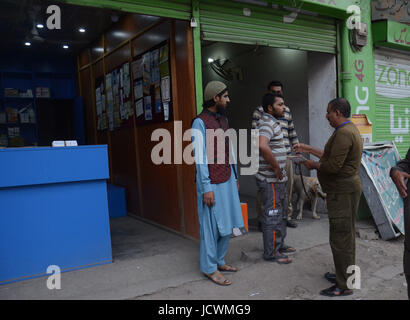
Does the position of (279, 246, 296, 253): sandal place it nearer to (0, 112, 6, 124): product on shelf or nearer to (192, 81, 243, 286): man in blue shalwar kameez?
(192, 81, 243, 286): man in blue shalwar kameez

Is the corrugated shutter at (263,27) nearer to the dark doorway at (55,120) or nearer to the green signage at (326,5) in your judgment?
the green signage at (326,5)

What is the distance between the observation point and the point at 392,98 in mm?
6500

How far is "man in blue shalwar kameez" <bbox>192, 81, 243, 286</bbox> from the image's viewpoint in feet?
10.6

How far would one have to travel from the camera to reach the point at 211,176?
130 inches

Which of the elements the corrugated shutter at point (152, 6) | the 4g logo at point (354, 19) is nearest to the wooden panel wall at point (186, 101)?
the corrugated shutter at point (152, 6)

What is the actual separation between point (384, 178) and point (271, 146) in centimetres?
226

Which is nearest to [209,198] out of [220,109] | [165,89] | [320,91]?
[220,109]

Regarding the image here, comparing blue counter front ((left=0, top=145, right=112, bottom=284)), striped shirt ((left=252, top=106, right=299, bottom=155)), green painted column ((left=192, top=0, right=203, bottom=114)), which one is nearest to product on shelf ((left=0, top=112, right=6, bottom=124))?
blue counter front ((left=0, top=145, right=112, bottom=284))

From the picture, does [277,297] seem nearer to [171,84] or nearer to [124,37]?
[171,84]

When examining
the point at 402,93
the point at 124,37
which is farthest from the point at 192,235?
the point at 402,93

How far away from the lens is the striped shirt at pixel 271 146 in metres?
3.73

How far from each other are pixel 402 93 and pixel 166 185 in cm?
493

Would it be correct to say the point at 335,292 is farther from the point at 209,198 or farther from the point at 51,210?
the point at 51,210

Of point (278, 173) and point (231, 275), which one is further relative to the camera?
point (278, 173)
